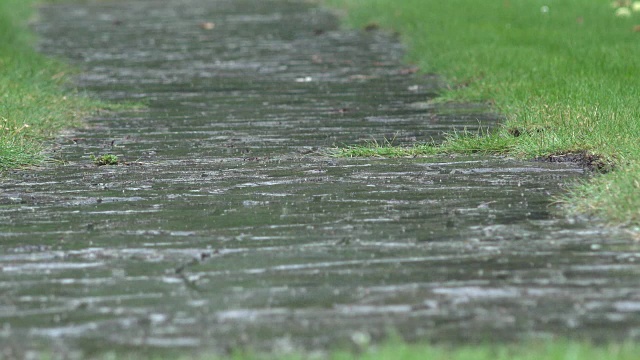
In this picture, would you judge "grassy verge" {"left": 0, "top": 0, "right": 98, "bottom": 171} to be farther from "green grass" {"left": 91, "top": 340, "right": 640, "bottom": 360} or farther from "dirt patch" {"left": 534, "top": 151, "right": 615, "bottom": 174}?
"green grass" {"left": 91, "top": 340, "right": 640, "bottom": 360}

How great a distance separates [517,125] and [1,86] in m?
5.24

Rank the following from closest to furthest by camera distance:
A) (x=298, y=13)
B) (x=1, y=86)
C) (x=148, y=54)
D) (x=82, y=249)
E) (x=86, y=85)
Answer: (x=82, y=249), (x=1, y=86), (x=86, y=85), (x=148, y=54), (x=298, y=13)

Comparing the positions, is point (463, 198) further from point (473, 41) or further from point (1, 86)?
point (473, 41)

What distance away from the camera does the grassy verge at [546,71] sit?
335 inches

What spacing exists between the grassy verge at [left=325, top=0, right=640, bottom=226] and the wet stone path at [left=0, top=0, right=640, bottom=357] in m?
0.32

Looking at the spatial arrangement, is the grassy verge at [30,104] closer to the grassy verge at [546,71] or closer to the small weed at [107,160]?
the small weed at [107,160]

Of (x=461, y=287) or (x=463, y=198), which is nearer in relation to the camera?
(x=461, y=287)

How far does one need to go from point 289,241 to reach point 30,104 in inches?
219

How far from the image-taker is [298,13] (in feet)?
84.4

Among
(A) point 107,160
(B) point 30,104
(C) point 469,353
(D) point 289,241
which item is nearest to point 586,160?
(D) point 289,241

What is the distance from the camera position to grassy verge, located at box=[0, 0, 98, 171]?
9.54m

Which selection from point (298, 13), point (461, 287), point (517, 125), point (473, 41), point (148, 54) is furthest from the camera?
point (298, 13)

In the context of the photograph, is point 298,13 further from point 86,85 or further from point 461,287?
point 461,287

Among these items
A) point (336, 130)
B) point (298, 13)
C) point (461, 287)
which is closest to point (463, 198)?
point (461, 287)
